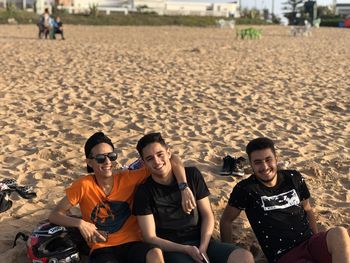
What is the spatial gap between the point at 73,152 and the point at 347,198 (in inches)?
120

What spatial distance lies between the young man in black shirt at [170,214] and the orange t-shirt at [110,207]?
166 millimetres

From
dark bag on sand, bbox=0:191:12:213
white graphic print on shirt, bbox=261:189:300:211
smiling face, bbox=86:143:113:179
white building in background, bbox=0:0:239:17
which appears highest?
white building in background, bbox=0:0:239:17

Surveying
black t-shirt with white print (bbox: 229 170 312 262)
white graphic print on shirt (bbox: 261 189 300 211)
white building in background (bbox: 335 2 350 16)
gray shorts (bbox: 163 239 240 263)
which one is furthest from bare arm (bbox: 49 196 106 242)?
white building in background (bbox: 335 2 350 16)

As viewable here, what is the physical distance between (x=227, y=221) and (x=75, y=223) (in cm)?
104

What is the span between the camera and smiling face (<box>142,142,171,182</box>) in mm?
3035

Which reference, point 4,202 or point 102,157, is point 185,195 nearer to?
point 102,157

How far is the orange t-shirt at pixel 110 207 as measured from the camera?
315 centimetres

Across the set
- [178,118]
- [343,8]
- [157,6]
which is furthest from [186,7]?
[178,118]

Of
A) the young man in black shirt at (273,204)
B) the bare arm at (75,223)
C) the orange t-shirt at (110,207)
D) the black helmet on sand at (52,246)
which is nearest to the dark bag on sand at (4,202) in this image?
the black helmet on sand at (52,246)

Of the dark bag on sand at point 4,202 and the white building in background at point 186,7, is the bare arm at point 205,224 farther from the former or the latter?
the white building in background at point 186,7

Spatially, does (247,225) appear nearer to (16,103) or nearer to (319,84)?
(16,103)

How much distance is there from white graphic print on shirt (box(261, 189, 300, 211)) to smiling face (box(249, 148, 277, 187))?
13cm

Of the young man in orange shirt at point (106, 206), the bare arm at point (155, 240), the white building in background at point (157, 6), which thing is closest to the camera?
the bare arm at point (155, 240)

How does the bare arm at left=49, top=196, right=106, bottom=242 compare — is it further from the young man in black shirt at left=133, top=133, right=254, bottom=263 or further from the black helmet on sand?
the young man in black shirt at left=133, top=133, right=254, bottom=263
